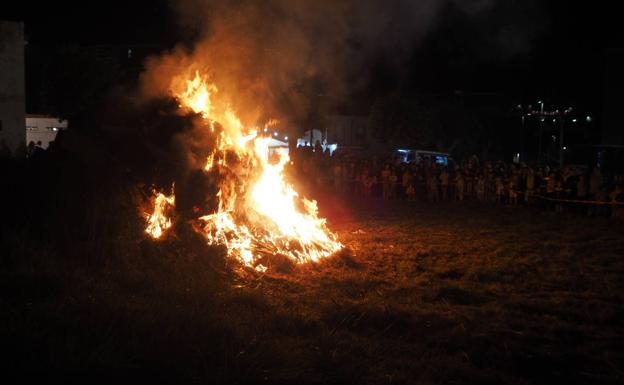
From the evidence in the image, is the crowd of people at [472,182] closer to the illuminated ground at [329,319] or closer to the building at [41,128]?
the illuminated ground at [329,319]

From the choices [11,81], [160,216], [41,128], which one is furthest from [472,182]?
[41,128]

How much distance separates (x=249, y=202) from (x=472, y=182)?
12134mm

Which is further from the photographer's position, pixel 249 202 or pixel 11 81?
pixel 11 81

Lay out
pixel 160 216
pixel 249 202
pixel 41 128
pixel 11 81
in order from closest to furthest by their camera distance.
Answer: pixel 160 216 < pixel 249 202 < pixel 11 81 < pixel 41 128

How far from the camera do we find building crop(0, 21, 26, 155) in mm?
24234

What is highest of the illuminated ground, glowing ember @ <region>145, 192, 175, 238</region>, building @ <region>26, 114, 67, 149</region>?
building @ <region>26, 114, 67, 149</region>

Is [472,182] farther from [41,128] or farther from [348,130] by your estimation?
[348,130]

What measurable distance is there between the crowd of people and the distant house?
91.7 feet

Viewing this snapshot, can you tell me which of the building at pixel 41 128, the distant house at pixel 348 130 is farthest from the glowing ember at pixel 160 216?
the distant house at pixel 348 130

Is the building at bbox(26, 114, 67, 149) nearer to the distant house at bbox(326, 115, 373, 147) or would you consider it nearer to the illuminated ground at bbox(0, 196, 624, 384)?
the distant house at bbox(326, 115, 373, 147)

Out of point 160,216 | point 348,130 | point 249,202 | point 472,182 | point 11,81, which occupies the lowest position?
point 160,216

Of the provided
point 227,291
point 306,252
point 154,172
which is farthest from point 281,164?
point 227,291

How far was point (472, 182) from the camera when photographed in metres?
21.2

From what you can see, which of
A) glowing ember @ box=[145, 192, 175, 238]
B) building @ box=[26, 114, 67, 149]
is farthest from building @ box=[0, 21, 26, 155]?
glowing ember @ box=[145, 192, 175, 238]
